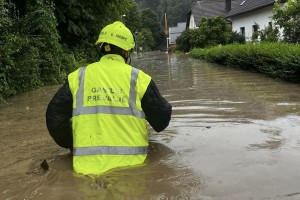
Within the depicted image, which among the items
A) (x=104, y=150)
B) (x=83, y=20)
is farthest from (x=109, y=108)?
(x=83, y=20)

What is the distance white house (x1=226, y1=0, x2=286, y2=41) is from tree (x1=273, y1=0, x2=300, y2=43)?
8832 mm

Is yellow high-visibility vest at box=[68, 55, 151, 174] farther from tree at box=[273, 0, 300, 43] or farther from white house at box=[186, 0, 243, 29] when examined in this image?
white house at box=[186, 0, 243, 29]

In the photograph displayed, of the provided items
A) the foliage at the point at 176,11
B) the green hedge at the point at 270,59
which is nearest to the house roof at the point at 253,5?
the green hedge at the point at 270,59

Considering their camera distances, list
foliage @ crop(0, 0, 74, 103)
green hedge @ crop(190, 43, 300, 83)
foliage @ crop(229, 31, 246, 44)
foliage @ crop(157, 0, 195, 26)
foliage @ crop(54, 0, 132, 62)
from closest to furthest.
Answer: foliage @ crop(0, 0, 74, 103) < green hedge @ crop(190, 43, 300, 83) < foliage @ crop(54, 0, 132, 62) < foliage @ crop(229, 31, 246, 44) < foliage @ crop(157, 0, 195, 26)

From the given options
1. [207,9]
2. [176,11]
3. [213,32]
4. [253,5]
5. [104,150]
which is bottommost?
[104,150]

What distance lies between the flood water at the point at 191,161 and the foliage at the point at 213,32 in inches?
1175

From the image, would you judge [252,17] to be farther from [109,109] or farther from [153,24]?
[153,24]

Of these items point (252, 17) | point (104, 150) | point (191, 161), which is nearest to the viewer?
point (104, 150)

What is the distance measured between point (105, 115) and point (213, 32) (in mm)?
35587

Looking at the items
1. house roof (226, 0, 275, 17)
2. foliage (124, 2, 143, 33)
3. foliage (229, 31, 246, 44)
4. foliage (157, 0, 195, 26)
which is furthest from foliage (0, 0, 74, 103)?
foliage (157, 0, 195, 26)

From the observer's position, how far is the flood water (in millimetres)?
3840

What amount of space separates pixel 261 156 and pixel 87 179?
2001 millimetres

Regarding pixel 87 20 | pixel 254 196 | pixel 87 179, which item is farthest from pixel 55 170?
pixel 87 20

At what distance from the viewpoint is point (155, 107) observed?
434 centimetres
